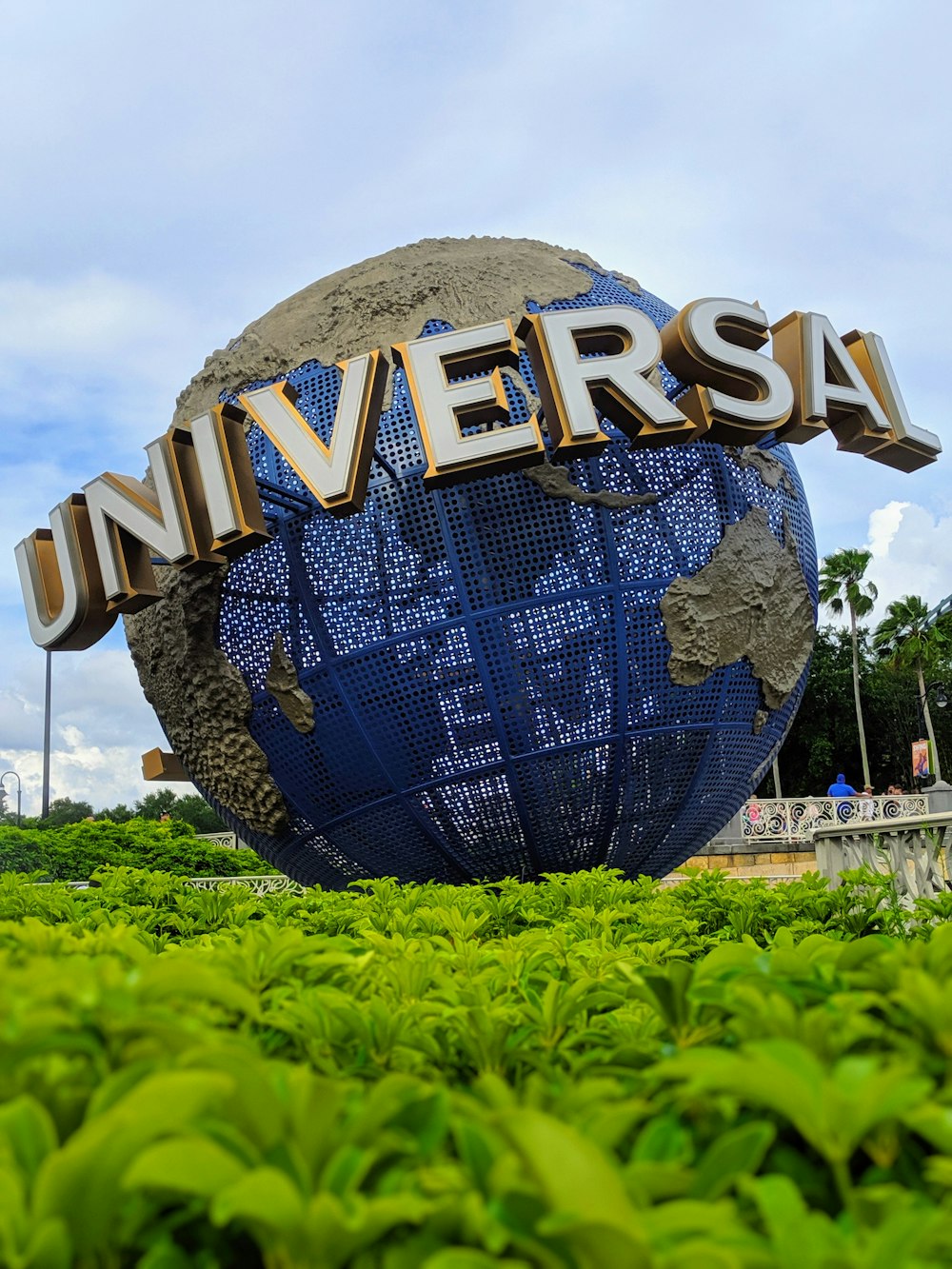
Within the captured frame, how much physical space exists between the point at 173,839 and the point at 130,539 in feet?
38.9

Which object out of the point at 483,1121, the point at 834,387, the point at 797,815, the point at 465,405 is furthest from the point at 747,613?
the point at 797,815

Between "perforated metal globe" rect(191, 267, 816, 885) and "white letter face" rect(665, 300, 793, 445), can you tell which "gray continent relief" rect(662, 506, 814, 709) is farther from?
"white letter face" rect(665, 300, 793, 445)

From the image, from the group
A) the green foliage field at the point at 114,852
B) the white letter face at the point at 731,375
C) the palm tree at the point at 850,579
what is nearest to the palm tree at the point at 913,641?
the palm tree at the point at 850,579

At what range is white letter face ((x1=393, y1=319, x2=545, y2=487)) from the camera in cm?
629

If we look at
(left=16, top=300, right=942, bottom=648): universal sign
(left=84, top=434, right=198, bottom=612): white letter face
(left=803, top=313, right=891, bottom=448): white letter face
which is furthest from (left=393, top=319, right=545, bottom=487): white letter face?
(left=803, top=313, right=891, bottom=448): white letter face

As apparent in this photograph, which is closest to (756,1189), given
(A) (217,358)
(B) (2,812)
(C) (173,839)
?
(A) (217,358)

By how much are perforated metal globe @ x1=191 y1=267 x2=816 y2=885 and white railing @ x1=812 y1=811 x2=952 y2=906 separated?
1142 mm

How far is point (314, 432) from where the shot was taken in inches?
262

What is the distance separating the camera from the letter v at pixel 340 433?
631 centimetres

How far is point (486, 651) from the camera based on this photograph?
6586 mm

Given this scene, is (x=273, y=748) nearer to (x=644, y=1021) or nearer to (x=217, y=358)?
(x=217, y=358)

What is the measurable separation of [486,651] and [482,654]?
3cm

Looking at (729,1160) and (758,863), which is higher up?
(729,1160)

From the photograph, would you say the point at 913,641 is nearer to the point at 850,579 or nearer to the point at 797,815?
the point at 850,579
